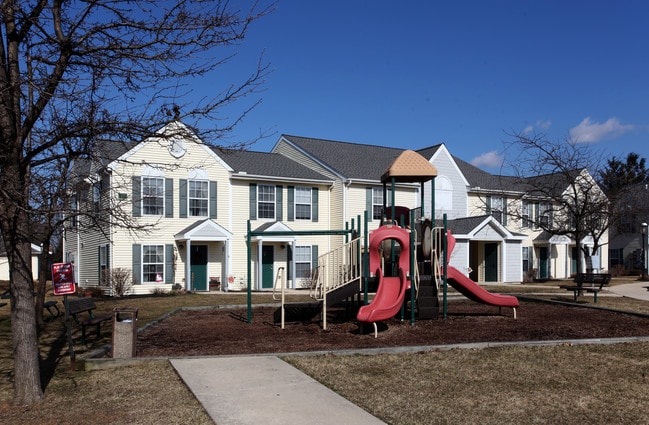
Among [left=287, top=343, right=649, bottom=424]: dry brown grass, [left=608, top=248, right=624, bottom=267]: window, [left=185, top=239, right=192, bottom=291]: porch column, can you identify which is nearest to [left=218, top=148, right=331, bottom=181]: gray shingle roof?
[left=185, top=239, right=192, bottom=291]: porch column

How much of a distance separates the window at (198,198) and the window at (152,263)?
212 cm

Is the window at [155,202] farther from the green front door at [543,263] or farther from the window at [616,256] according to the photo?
the window at [616,256]

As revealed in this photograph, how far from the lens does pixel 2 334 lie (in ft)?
39.8

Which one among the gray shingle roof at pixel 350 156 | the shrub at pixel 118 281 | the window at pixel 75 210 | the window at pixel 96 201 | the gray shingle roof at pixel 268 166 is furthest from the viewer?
the gray shingle roof at pixel 350 156

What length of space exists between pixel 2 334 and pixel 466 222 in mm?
23518

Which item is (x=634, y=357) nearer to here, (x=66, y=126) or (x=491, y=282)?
(x=66, y=126)

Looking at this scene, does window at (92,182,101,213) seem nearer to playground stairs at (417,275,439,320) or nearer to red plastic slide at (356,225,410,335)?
red plastic slide at (356,225,410,335)

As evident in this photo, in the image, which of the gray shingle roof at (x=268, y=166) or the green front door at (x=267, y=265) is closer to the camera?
the green front door at (x=267, y=265)

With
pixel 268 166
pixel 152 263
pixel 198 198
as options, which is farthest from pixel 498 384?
pixel 268 166

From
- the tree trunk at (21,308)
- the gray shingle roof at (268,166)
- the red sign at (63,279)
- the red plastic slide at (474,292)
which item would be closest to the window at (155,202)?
the gray shingle roof at (268,166)

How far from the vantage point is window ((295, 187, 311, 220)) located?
2850cm

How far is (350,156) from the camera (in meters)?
Result: 32.3

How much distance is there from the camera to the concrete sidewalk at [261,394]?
5.70 m

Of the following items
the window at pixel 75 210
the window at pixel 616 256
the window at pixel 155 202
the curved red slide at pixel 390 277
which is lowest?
the window at pixel 616 256
